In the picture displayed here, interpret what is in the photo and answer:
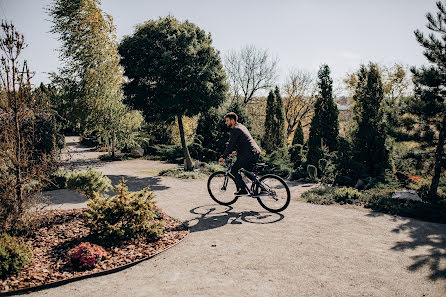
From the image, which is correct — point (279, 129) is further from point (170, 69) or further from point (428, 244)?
point (428, 244)

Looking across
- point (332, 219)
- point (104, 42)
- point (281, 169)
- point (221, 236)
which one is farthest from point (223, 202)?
point (104, 42)

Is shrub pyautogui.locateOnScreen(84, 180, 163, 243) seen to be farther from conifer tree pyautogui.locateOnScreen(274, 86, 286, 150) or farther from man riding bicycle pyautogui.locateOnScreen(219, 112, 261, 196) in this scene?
conifer tree pyautogui.locateOnScreen(274, 86, 286, 150)

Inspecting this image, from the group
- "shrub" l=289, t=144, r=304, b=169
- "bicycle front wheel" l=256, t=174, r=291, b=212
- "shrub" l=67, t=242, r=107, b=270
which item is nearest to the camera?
"shrub" l=67, t=242, r=107, b=270

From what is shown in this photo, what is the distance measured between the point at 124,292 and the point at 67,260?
1.34 metres

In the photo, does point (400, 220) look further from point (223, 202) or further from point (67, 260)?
point (67, 260)

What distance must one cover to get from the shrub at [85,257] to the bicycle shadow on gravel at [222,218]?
194cm

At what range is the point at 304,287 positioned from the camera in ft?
12.5

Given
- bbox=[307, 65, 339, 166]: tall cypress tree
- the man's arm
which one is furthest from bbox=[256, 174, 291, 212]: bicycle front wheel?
bbox=[307, 65, 339, 166]: tall cypress tree

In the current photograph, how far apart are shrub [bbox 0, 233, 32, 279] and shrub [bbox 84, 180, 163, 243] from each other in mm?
1037

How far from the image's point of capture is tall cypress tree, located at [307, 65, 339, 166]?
1230 centimetres

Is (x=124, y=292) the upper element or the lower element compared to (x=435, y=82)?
lower

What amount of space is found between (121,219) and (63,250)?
1.00 meters

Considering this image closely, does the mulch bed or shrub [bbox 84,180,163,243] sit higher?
shrub [bbox 84,180,163,243]

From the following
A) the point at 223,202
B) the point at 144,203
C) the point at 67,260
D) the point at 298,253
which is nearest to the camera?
the point at 67,260
